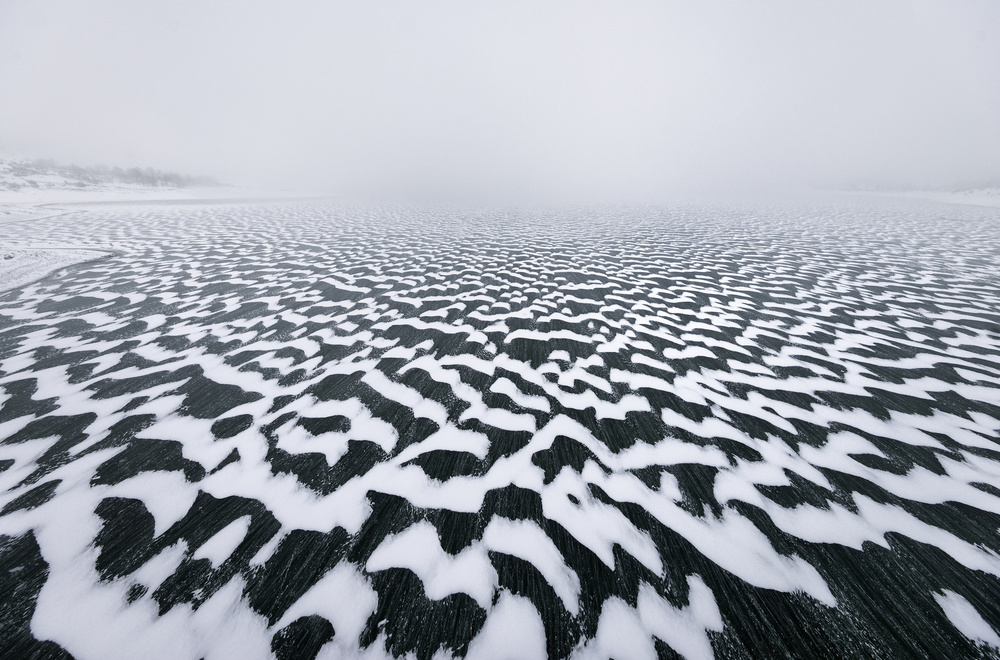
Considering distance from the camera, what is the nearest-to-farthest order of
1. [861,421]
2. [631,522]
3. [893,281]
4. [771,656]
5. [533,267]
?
1. [771,656]
2. [631,522]
3. [861,421]
4. [893,281]
5. [533,267]

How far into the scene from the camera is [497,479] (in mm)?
2217

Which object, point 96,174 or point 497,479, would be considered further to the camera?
point 96,174

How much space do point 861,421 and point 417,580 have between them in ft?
11.4

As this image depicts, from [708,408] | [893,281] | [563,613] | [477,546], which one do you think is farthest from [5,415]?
[893,281]

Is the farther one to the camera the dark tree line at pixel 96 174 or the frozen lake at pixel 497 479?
the dark tree line at pixel 96 174

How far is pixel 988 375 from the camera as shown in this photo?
3.41m

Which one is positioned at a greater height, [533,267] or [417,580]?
[533,267]

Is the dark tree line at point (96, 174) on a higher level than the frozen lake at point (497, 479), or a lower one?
higher

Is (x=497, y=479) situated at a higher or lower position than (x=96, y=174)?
lower

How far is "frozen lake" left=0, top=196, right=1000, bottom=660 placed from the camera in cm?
152

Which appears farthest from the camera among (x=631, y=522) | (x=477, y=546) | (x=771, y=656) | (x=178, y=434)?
(x=178, y=434)

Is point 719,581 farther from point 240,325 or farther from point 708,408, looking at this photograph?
point 240,325

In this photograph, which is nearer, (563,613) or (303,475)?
(563,613)

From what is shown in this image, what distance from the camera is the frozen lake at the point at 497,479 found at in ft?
4.97
